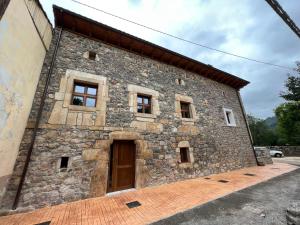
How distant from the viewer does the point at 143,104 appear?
5.72 m

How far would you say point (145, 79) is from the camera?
19.8 ft

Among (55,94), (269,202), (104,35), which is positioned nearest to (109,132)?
(55,94)

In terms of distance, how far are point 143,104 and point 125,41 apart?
292 centimetres

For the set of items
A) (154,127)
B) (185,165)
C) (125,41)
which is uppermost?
(125,41)

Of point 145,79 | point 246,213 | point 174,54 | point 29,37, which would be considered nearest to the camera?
point 246,213

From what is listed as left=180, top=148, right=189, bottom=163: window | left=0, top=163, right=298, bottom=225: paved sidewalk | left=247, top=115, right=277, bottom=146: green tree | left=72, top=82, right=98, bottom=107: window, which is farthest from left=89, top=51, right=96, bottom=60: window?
→ left=247, top=115, right=277, bottom=146: green tree

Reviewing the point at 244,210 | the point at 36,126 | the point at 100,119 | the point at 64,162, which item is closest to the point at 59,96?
the point at 36,126

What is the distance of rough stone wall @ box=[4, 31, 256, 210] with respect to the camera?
3574 millimetres

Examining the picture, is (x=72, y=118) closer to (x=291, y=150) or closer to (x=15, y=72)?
(x=15, y=72)

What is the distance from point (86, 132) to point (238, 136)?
888 centimetres

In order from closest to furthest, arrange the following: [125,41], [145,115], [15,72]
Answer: [15,72]
[145,115]
[125,41]

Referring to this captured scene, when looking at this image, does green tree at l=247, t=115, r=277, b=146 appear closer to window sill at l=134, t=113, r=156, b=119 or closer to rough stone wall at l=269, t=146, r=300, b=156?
rough stone wall at l=269, t=146, r=300, b=156

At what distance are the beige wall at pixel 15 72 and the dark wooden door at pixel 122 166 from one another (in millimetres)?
2562

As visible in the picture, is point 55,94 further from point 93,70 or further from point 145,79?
point 145,79
